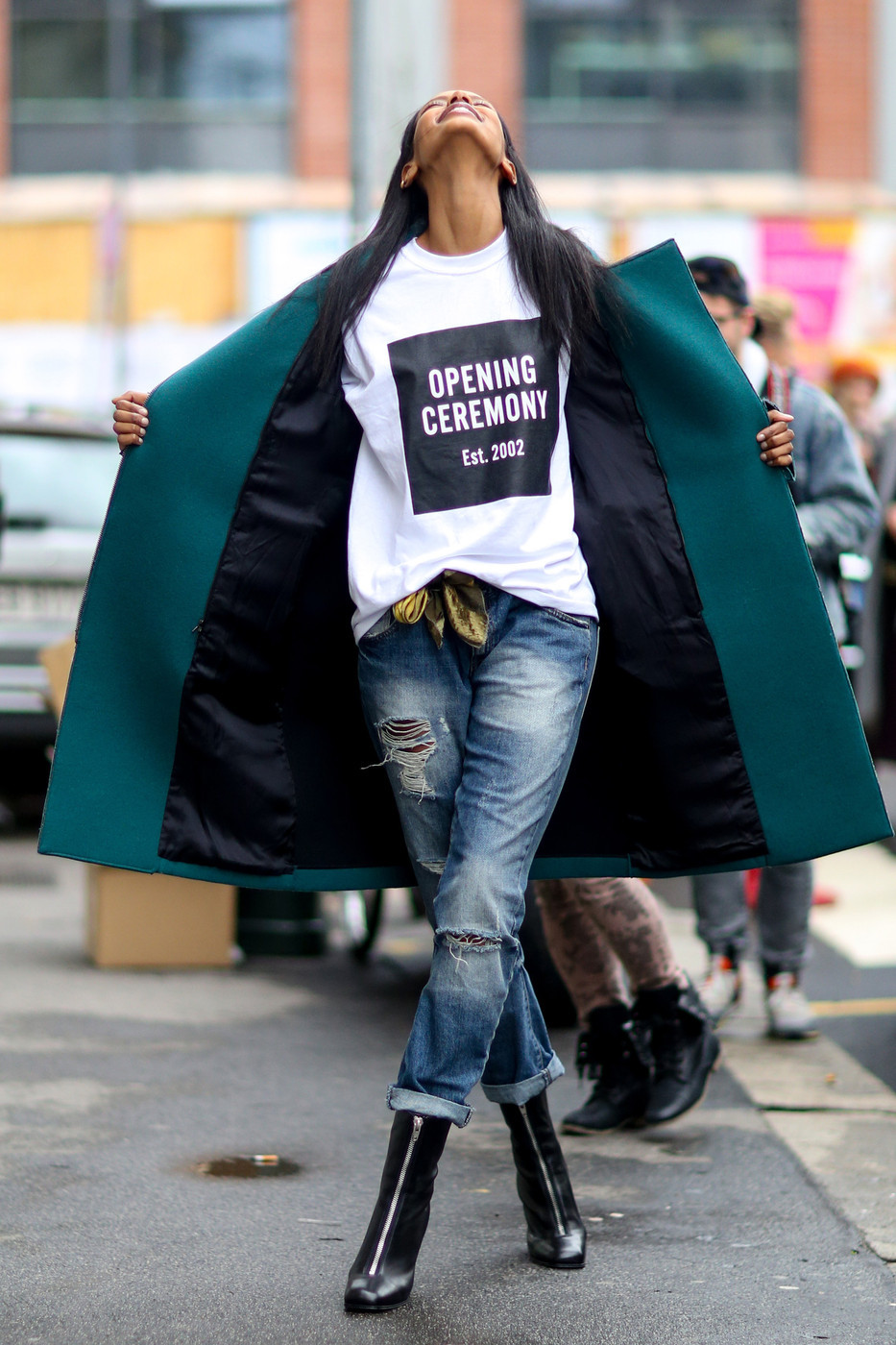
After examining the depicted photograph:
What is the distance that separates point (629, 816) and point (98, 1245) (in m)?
1.22

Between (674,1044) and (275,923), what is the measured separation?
7.36 feet

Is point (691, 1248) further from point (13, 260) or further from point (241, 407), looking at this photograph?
point (13, 260)

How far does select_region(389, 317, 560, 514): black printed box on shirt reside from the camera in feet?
9.74

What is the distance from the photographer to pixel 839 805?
3.31 m

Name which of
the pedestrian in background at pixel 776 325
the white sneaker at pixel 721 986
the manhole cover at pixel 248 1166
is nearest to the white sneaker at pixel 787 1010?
the white sneaker at pixel 721 986

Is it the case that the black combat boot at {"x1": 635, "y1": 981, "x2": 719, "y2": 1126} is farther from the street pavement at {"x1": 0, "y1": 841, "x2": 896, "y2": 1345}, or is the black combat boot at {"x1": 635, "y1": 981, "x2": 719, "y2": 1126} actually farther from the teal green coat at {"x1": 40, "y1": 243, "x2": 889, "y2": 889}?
the teal green coat at {"x1": 40, "y1": 243, "x2": 889, "y2": 889}

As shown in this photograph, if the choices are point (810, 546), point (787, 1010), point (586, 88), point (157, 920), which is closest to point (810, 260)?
point (586, 88)

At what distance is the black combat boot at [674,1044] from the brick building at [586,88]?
66.1 feet

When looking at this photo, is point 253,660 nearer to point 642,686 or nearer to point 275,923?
point 642,686

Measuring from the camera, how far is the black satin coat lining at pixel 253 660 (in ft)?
10.6

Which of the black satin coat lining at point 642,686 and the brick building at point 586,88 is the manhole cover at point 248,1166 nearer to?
the black satin coat lining at point 642,686

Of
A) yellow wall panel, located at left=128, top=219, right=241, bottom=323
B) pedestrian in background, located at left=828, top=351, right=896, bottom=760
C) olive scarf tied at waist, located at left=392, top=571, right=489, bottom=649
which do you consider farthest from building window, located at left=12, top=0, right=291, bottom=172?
olive scarf tied at waist, located at left=392, top=571, right=489, bottom=649

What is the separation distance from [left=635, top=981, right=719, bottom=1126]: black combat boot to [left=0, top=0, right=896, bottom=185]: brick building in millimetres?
20154

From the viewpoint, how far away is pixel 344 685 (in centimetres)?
336
